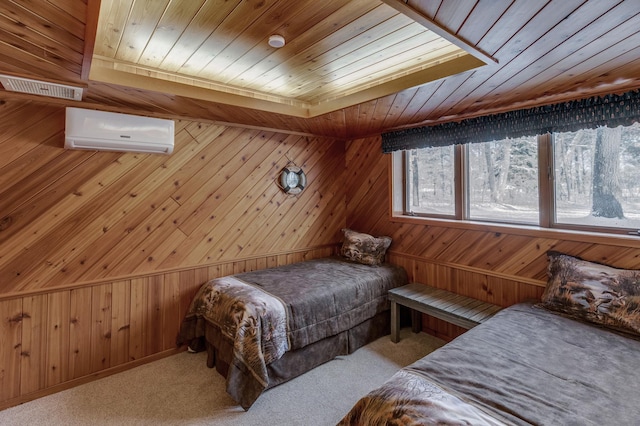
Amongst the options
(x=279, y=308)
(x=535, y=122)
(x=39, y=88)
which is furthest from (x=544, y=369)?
(x=39, y=88)

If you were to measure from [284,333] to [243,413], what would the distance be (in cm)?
57

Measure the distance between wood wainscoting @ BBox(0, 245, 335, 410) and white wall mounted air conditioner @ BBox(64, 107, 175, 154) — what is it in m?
1.09

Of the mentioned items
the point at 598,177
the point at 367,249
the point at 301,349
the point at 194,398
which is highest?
the point at 598,177

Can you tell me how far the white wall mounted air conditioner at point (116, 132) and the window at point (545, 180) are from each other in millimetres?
2632

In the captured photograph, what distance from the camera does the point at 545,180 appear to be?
A: 256 cm

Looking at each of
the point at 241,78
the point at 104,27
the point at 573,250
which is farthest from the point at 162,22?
the point at 573,250

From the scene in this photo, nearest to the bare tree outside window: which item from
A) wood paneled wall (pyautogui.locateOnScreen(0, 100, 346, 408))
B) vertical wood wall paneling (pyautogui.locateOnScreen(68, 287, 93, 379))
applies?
wood paneled wall (pyautogui.locateOnScreen(0, 100, 346, 408))

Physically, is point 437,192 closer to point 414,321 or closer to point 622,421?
point 414,321

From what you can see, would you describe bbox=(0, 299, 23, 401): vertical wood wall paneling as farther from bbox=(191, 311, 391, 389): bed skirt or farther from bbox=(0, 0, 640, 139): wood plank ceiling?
bbox=(0, 0, 640, 139): wood plank ceiling

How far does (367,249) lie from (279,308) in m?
1.47

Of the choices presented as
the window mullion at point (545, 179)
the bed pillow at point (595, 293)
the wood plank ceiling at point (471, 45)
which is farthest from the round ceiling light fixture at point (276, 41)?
the bed pillow at point (595, 293)

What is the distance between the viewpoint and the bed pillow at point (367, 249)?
3.54 m

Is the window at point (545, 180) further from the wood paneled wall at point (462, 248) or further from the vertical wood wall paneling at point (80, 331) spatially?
the vertical wood wall paneling at point (80, 331)

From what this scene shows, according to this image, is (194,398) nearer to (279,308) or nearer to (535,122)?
(279,308)
